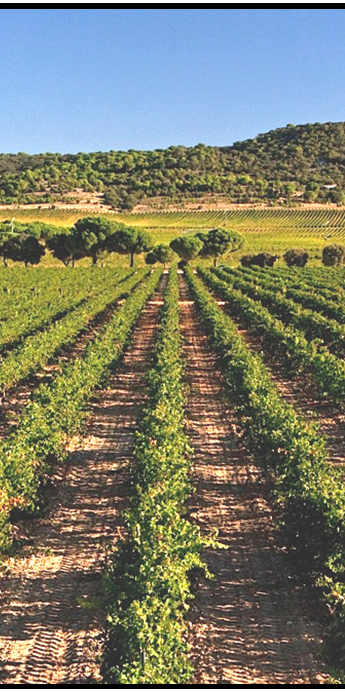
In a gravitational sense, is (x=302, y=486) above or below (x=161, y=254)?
above

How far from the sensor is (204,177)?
166125 millimetres

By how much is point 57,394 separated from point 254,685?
8.86 m

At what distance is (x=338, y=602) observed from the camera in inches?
290

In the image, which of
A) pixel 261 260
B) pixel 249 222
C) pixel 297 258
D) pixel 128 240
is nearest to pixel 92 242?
pixel 128 240

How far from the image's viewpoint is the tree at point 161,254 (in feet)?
283

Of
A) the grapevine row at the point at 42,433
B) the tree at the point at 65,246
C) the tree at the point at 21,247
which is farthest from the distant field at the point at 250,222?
the grapevine row at the point at 42,433

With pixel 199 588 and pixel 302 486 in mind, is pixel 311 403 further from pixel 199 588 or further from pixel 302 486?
pixel 199 588

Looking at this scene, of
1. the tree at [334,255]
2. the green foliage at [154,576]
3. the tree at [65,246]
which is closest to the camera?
the green foliage at [154,576]

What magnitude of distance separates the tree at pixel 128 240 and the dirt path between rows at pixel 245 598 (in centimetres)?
6693

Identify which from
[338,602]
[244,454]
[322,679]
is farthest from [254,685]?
[244,454]

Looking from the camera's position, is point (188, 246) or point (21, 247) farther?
point (188, 246)

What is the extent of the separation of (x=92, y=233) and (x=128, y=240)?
444 centimetres

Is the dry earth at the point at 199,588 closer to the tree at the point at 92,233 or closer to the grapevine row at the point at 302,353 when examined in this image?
the grapevine row at the point at 302,353

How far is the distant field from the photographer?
106 metres
